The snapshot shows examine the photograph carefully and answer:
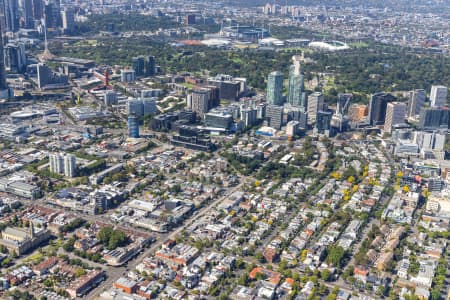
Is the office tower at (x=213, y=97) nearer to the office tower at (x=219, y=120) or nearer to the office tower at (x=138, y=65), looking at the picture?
the office tower at (x=219, y=120)

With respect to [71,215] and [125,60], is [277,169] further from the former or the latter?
[125,60]

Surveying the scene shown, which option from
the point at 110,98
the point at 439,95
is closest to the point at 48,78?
the point at 110,98

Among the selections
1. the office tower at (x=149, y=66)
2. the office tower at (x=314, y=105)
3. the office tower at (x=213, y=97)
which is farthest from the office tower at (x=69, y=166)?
the office tower at (x=149, y=66)

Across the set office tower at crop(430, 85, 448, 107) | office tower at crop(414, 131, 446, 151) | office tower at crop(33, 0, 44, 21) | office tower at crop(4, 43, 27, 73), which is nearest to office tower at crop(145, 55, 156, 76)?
office tower at crop(4, 43, 27, 73)

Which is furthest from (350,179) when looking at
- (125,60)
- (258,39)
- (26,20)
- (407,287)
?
(26,20)

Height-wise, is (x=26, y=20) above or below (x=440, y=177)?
above

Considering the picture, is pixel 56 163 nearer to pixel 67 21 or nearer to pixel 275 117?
pixel 275 117

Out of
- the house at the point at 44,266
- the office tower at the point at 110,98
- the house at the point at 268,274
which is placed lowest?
the house at the point at 268,274
